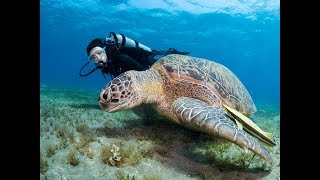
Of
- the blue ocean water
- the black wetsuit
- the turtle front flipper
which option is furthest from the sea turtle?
the blue ocean water

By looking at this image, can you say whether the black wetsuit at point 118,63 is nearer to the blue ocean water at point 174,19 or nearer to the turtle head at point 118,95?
the turtle head at point 118,95

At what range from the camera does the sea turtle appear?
3098 mm

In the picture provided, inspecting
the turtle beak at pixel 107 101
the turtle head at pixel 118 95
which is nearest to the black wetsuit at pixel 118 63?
the turtle head at pixel 118 95

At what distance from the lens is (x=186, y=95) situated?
169 inches

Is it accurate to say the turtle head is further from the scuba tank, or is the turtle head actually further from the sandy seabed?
the scuba tank

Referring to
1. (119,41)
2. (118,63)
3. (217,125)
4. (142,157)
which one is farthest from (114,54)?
(217,125)

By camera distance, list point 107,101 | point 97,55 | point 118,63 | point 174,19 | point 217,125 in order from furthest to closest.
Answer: point 174,19, point 118,63, point 97,55, point 107,101, point 217,125

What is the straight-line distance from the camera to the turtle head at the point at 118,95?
364 cm

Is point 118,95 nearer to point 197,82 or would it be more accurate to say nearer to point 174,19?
point 197,82

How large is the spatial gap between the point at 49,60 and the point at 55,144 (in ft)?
467

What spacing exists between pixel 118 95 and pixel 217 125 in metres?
1.49

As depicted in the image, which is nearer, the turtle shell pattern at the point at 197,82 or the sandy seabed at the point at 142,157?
the sandy seabed at the point at 142,157
